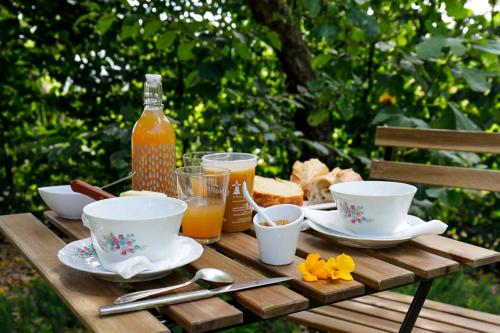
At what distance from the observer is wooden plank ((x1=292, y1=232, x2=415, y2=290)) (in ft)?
2.99

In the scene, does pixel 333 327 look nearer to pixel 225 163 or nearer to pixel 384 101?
pixel 225 163

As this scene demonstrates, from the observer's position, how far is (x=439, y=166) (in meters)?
1.86

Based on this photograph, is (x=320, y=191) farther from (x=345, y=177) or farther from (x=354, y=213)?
(x=354, y=213)

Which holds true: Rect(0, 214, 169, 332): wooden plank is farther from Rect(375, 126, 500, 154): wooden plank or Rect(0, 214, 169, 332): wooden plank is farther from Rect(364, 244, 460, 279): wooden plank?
Rect(375, 126, 500, 154): wooden plank

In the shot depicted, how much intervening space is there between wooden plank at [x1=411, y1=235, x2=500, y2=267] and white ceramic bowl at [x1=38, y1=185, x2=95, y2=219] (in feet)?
2.49

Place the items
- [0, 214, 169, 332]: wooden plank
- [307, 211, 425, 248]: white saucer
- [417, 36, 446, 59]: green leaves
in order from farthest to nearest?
[417, 36, 446, 59]: green leaves < [307, 211, 425, 248]: white saucer < [0, 214, 169, 332]: wooden plank

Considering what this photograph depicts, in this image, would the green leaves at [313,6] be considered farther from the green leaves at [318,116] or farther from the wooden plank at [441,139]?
the green leaves at [318,116]

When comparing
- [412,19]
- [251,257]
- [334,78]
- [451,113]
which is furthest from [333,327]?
[412,19]

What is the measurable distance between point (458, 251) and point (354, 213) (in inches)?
8.8

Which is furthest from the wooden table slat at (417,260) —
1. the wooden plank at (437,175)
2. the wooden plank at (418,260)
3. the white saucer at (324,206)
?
the wooden plank at (437,175)

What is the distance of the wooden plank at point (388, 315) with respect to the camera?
1.46m

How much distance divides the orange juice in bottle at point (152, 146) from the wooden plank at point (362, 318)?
647 millimetres

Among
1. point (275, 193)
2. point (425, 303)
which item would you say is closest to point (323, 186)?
point (275, 193)

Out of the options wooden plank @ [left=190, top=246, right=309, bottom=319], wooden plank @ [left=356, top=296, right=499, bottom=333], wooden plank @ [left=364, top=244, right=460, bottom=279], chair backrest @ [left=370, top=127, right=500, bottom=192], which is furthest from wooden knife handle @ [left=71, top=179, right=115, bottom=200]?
chair backrest @ [left=370, top=127, right=500, bottom=192]
